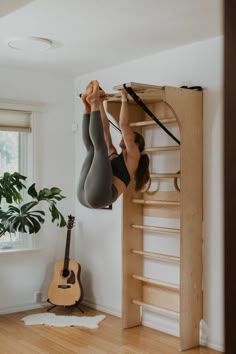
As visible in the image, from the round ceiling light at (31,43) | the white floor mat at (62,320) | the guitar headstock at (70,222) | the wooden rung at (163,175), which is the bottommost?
the white floor mat at (62,320)

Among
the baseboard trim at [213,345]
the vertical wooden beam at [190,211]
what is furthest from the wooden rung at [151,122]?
the baseboard trim at [213,345]

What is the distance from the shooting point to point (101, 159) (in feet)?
10.3

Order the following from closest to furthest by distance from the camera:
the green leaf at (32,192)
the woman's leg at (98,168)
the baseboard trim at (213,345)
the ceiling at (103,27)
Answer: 1. the woman's leg at (98,168)
2. the ceiling at (103,27)
3. the baseboard trim at (213,345)
4. the green leaf at (32,192)

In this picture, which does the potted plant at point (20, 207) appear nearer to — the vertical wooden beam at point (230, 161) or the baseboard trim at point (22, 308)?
the baseboard trim at point (22, 308)

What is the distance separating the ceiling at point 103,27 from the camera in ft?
10.6

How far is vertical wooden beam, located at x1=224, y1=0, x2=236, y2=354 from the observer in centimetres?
67

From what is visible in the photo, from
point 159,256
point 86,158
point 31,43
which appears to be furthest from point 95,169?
point 31,43

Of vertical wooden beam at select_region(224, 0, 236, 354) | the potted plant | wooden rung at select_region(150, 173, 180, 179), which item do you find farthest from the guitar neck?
vertical wooden beam at select_region(224, 0, 236, 354)

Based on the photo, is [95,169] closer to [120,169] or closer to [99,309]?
[120,169]

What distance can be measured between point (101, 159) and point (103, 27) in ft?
3.88

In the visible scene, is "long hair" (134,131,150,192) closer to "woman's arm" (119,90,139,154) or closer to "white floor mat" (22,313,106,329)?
"woman's arm" (119,90,139,154)

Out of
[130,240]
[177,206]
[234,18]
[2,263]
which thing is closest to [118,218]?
[130,240]

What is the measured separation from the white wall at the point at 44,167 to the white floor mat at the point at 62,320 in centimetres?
37

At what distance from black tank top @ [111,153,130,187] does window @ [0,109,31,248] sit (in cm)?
205
